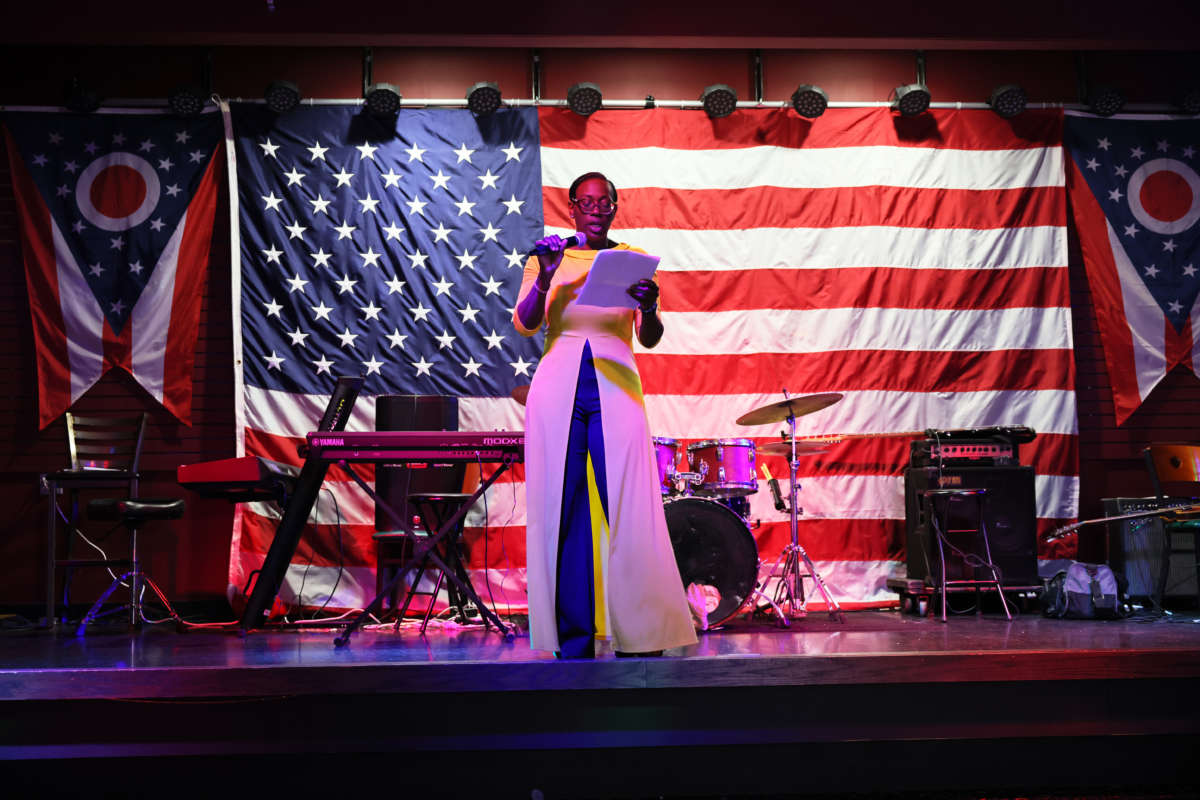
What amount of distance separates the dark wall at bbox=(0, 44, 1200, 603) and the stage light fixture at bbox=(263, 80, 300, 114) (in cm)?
34

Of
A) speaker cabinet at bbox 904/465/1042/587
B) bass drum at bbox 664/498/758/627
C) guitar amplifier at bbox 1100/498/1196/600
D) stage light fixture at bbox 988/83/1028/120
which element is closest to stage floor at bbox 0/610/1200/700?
bass drum at bbox 664/498/758/627

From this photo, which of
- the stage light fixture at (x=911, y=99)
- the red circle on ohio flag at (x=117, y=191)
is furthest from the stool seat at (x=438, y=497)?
the stage light fixture at (x=911, y=99)

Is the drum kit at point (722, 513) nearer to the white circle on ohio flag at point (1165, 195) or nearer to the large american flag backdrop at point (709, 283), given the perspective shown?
the large american flag backdrop at point (709, 283)

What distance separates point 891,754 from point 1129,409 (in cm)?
442

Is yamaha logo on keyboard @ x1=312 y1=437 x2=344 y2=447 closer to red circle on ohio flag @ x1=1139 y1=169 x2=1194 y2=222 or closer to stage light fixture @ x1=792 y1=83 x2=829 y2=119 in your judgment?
stage light fixture @ x1=792 y1=83 x2=829 y2=119

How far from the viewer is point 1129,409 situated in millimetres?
7137

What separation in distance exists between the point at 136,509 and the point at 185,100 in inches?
107

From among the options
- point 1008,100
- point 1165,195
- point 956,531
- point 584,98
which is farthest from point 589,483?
point 1165,195

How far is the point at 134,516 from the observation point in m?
5.74

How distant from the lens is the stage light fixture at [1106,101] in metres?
7.11

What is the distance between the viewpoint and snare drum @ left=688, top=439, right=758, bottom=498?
5449mm

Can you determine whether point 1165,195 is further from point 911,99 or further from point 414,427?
point 414,427

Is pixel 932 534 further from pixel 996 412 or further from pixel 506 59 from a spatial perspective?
pixel 506 59

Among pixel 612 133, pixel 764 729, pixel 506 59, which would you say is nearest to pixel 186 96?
pixel 506 59
